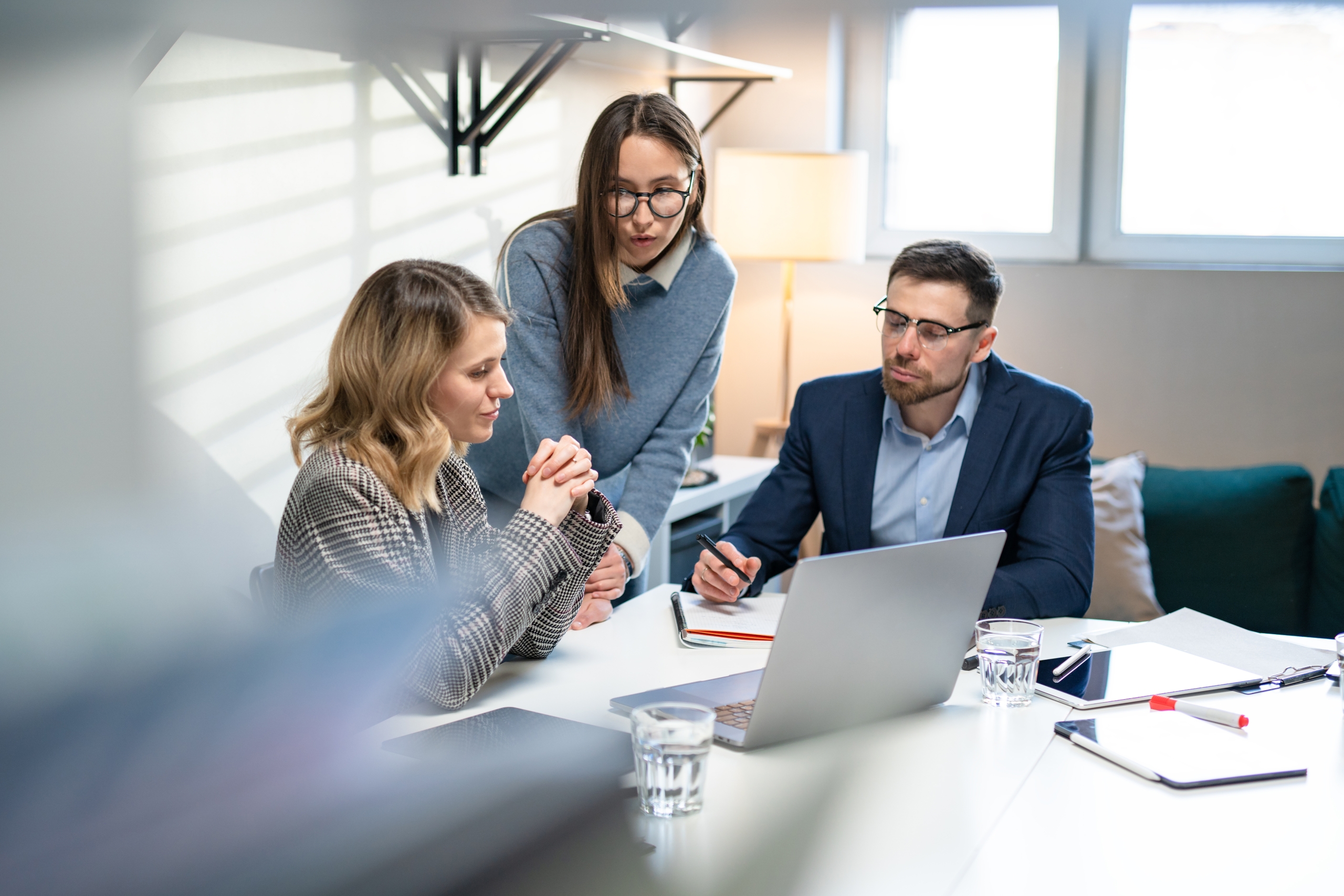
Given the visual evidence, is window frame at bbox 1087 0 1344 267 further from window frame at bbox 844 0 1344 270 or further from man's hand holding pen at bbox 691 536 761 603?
man's hand holding pen at bbox 691 536 761 603

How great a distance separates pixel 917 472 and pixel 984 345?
0.70ft

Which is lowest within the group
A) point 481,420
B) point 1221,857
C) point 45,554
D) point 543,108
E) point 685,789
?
point 1221,857

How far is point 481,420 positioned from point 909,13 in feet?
3.28

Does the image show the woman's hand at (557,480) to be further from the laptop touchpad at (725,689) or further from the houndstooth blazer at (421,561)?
the laptop touchpad at (725,689)

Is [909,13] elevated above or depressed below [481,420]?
above

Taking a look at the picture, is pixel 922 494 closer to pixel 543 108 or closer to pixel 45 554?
pixel 543 108

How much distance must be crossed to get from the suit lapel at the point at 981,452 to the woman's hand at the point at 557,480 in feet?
2.38

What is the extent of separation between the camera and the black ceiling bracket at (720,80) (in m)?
2.85

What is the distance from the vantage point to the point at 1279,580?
2490 millimetres

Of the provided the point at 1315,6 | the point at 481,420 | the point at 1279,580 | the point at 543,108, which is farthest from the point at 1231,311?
the point at 1315,6

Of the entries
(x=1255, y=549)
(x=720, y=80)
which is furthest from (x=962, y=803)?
(x=720, y=80)

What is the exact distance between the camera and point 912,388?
1.68m

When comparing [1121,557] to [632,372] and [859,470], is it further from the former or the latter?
[632,372]

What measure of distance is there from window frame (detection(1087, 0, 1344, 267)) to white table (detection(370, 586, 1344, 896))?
1.86 meters
